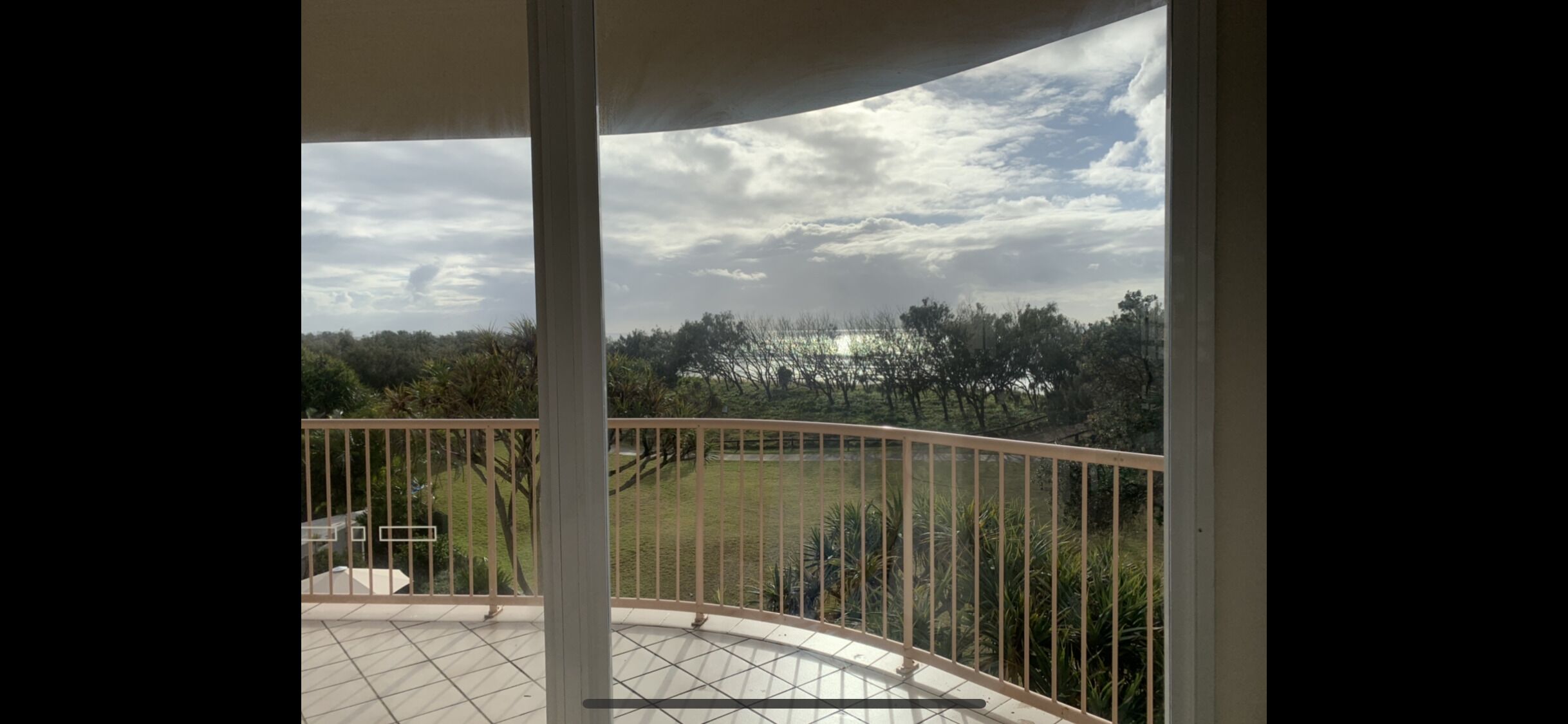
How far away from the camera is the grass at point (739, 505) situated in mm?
1582

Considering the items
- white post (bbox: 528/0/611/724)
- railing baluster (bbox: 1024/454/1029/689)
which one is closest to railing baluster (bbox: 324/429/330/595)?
white post (bbox: 528/0/611/724)

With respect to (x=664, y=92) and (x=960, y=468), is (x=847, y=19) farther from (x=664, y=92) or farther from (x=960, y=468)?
(x=960, y=468)

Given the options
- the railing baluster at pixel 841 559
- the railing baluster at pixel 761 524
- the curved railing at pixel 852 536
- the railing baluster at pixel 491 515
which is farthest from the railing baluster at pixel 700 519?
the railing baluster at pixel 491 515

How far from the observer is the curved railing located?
1565 millimetres

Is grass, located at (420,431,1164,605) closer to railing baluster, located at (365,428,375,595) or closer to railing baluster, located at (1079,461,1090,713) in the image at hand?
railing baluster, located at (1079,461,1090,713)

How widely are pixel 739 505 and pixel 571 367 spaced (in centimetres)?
45

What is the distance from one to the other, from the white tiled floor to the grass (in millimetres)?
89

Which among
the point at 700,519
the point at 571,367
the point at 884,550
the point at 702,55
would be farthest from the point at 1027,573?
the point at 702,55

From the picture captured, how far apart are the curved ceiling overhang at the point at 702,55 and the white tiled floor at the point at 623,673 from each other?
3.32 feet

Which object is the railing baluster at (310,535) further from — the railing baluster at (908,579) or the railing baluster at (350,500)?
the railing baluster at (908,579)

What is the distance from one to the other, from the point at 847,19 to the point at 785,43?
0.44 ft
